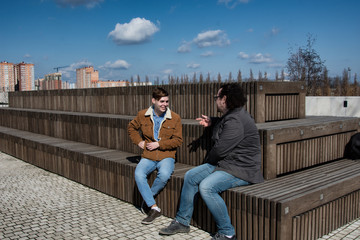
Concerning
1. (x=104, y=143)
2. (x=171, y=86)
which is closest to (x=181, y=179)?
(x=171, y=86)

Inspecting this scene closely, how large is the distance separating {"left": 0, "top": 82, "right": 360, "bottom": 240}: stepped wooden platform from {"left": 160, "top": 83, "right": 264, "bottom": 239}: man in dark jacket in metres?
0.17

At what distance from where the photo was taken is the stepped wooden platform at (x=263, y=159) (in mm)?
3687

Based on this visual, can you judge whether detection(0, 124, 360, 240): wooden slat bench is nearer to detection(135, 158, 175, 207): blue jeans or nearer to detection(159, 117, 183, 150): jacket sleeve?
detection(135, 158, 175, 207): blue jeans

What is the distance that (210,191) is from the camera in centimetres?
380

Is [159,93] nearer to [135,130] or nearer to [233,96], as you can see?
[135,130]

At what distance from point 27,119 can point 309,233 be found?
10.4 m

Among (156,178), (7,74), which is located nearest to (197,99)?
(156,178)

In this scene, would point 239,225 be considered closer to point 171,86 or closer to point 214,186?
point 214,186

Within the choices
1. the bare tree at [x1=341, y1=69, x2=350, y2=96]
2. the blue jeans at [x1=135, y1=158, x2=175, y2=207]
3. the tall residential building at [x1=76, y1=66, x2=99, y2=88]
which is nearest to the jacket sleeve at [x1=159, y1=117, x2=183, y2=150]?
the blue jeans at [x1=135, y1=158, x2=175, y2=207]

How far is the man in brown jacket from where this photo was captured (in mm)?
4699

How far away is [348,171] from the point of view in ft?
15.9

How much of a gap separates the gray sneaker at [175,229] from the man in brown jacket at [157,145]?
1.62 feet

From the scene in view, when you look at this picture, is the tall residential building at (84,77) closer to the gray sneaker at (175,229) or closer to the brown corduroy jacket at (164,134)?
the brown corduroy jacket at (164,134)

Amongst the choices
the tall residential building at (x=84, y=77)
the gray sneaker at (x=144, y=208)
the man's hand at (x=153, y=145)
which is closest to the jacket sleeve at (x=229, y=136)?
the man's hand at (x=153, y=145)
